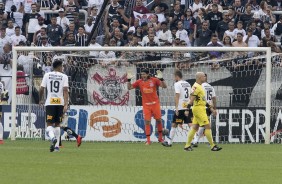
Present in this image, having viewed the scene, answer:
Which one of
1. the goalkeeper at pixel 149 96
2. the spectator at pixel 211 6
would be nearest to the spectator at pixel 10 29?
the spectator at pixel 211 6

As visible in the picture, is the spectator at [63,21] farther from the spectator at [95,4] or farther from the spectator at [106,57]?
the spectator at [106,57]

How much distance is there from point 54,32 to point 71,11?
217 centimetres

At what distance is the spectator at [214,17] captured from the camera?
114 feet

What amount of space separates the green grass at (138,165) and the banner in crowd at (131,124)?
11.8ft

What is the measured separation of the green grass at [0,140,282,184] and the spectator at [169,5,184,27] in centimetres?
988

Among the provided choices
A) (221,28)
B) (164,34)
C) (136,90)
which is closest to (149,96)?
(136,90)

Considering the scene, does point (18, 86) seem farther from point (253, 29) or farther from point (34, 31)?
point (253, 29)

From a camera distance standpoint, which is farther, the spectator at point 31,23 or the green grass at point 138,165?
the spectator at point 31,23

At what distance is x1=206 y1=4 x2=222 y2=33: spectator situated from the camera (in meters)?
34.9

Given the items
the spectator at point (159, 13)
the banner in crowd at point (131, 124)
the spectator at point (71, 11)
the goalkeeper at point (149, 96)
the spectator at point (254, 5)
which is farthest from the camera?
the spectator at point (71, 11)

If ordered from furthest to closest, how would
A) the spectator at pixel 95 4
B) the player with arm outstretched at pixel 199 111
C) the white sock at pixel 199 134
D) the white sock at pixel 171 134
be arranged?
the spectator at pixel 95 4, the white sock at pixel 171 134, the white sock at pixel 199 134, the player with arm outstretched at pixel 199 111

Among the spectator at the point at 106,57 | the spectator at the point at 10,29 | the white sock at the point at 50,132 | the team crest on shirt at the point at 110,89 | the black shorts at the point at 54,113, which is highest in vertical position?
the spectator at the point at 10,29

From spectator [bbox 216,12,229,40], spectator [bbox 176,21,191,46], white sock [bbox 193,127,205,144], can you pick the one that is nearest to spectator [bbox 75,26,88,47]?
spectator [bbox 176,21,191,46]

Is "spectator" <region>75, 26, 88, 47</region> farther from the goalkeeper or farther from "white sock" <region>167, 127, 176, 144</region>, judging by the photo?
"white sock" <region>167, 127, 176, 144</region>
